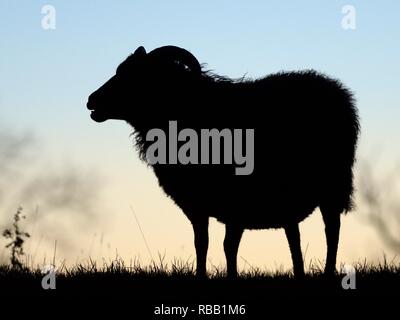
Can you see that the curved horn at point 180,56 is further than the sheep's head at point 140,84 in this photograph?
No

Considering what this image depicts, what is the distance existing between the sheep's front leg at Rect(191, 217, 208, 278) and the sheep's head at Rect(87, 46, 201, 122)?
1889 millimetres

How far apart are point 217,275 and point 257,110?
245 centimetres

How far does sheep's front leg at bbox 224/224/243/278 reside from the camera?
32.7 ft

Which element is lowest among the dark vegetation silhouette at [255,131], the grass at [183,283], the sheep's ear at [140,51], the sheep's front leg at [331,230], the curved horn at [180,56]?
the grass at [183,283]

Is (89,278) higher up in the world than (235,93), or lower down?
lower down

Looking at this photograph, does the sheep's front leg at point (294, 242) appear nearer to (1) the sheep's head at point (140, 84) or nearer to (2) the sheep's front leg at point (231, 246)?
(2) the sheep's front leg at point (231, 246)

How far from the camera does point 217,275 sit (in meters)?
9.82

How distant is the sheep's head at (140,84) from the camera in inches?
436

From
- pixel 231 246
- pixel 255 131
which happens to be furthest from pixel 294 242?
pixel 255 131

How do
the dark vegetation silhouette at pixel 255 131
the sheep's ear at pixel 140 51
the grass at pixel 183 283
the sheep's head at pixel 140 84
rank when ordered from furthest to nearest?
the sheep's ear at pixel 140 51
the sheep's head at pixel 140 84
the dark vegetation silhouette at pixel 255 131
the grass at pixel 183 283

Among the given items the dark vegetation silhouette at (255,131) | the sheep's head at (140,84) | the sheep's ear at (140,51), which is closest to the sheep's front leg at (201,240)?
the dark vegetation silhouette at (255,131)

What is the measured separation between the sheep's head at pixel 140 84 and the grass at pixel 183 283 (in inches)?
94.0
